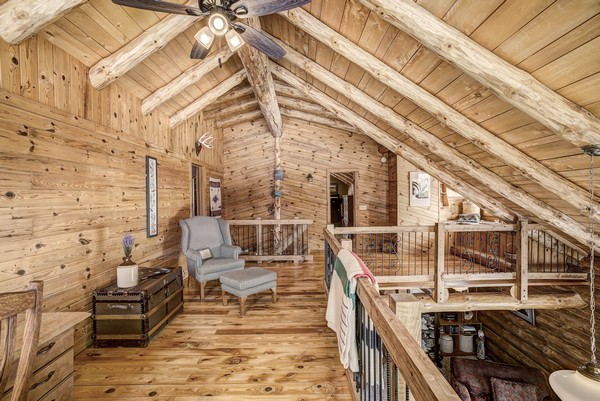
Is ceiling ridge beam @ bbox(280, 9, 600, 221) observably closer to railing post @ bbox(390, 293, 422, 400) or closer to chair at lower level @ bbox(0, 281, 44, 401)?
railing post @ bbox(390, 293, 422, 400)

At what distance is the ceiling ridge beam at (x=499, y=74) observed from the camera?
1882mm

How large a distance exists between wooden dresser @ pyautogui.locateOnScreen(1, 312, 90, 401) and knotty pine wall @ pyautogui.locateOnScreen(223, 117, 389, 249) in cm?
586

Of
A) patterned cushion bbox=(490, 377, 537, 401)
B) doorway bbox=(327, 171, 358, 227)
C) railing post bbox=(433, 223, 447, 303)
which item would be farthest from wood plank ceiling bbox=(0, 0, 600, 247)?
doorway bbox=(327, 171, 358, 227)

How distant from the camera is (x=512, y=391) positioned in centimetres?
436

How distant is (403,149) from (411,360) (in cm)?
407

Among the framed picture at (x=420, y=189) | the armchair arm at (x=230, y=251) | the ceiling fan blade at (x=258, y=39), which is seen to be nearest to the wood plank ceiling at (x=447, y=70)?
the ceiling fan blade at (x=258, y=39)

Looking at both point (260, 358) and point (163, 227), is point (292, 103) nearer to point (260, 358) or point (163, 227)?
point (163, 227)

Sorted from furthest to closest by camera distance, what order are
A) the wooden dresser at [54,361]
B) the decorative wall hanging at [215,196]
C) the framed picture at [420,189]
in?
1. the framed picture at [420,189]
2. the decorative wall hanging at [215,196]
3. the wooden dresser at [54,361]

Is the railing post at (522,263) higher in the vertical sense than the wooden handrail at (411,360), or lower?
lower

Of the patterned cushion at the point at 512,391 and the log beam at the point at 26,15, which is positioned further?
the patterned cushion at the point at 512,391

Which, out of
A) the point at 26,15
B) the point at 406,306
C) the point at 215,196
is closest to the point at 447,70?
the point at 406,306

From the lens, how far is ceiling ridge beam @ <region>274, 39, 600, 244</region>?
11.1 ft

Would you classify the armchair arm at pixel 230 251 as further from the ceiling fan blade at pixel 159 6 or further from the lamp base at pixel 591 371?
the lamp base at pixel 591 371

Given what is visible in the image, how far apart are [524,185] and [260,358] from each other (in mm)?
3562
